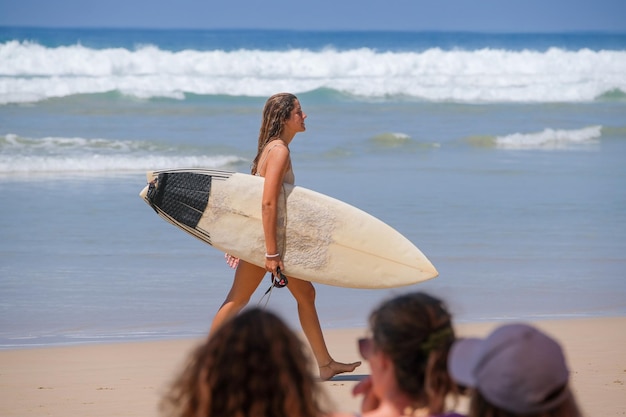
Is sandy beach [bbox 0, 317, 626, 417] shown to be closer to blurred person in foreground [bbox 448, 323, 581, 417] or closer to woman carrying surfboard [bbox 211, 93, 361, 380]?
woman carrying surfboard [bbox 211, 93, 361, 380]

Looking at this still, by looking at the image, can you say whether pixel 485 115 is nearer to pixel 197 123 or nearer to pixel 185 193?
pixel 197 123

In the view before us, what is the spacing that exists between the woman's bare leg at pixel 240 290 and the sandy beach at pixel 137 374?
0.33 meters

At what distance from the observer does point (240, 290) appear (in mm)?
4832

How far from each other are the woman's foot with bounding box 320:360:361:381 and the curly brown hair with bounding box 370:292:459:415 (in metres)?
2.68

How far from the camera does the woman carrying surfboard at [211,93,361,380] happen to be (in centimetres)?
467

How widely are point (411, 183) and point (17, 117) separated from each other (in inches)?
372

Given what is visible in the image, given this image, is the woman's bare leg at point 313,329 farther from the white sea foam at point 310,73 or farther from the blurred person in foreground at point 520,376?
the white sea foam at point 310,73

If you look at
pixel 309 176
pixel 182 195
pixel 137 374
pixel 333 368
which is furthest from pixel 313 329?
pixel 309 176

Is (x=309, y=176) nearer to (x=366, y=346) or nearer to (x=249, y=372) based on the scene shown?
(x=366, y=346)

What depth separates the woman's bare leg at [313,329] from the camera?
4.87 meters

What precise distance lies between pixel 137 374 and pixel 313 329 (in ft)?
3.16

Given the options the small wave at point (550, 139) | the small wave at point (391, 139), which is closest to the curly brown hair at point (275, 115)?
the small wave at point (391, 139)

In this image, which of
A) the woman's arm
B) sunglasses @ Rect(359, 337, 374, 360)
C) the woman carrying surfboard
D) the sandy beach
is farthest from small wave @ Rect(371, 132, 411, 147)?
sunglasses @ Rect(359, 337, 374, 360)

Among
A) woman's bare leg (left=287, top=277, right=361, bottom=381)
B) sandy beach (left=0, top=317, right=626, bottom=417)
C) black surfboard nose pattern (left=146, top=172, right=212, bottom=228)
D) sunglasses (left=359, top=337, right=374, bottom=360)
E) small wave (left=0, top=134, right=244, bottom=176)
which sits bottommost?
sandy beach (left=0, top=317, right=626, bottom=417)
